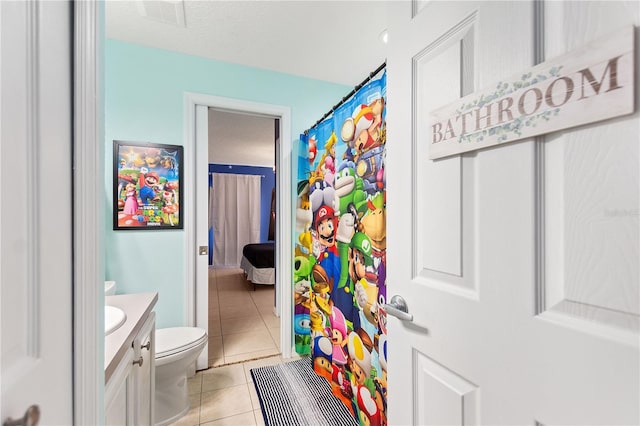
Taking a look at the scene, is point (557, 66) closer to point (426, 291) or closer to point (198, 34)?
point (426, 291)

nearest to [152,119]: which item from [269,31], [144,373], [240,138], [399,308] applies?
[269,31]

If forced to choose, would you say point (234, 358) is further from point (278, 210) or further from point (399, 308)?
point (399, 308)

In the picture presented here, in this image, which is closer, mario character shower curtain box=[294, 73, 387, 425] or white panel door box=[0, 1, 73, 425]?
white panel door box=[0, 1, 73, 425]

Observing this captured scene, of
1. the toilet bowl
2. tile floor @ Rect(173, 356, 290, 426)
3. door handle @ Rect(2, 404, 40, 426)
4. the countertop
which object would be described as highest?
door handle @ Rect(2, 404, 40, 426)

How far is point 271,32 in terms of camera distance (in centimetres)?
A: 190

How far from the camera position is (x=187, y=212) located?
2.14 m

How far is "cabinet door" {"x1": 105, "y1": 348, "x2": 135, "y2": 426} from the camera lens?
80 cm

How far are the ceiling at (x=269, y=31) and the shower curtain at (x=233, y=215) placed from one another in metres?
4.17

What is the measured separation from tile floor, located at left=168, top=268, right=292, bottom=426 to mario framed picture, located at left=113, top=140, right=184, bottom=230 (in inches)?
46.1

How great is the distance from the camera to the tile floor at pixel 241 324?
2432 millimetres

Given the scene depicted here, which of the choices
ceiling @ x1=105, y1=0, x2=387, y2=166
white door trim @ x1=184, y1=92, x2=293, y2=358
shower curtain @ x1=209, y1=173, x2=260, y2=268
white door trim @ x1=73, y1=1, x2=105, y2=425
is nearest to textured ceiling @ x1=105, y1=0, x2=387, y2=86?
ceiling @ x1=105, y1=0, x2=387, y2=166

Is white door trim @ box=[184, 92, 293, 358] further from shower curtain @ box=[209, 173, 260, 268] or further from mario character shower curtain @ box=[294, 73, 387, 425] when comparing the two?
shower curtain @ box=[209, 173, 260, 268]

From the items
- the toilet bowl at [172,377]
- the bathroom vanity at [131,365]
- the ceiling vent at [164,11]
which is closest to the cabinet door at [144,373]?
the bathroom vanity at [131,365]

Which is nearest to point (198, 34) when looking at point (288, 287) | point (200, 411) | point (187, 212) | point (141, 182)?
point (141, 182)
